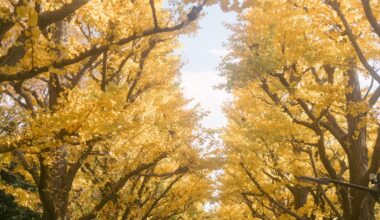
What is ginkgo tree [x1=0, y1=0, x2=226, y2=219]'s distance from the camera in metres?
3.75

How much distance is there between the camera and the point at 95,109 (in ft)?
15.9

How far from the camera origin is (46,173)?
6.09 meters

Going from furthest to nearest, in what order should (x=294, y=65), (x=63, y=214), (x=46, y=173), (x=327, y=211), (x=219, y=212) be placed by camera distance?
(x=219, y=212)
(x=327, y=211)
(x=294, y=65)
(x=63, y=214)
(x=46, y=173)

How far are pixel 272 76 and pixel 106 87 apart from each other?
3.18 metres

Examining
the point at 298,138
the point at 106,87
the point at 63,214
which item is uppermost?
the point at 106,87

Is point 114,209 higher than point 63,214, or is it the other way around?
point 114,209

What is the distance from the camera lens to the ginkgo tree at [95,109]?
3.75m

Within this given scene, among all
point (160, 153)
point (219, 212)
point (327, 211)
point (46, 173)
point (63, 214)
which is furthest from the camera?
point (219, 212)

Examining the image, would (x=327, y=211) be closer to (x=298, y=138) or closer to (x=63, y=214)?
(x=298, y=138)

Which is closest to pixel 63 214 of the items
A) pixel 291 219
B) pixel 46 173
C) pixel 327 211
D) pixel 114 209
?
pixel 46 173

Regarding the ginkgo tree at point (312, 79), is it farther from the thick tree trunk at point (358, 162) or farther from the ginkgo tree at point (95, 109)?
the ginkgo tree at point (95, 109)

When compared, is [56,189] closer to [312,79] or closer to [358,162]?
[358,162]

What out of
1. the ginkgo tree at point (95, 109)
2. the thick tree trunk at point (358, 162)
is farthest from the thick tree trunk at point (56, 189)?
the thick tree trunk at point (358, 162)

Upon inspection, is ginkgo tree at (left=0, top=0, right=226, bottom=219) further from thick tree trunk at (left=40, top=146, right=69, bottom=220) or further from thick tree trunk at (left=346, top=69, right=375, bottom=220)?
thick tree trunk at (left=346, top=69, right=375, bottom=220)
